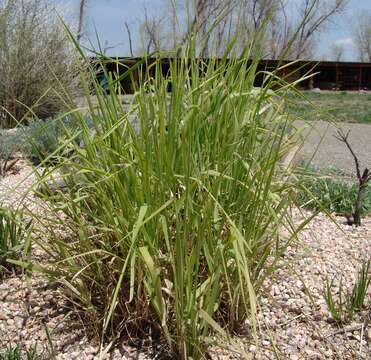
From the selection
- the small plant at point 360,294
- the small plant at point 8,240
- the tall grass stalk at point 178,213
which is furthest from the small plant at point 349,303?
the small plant at point 8,240

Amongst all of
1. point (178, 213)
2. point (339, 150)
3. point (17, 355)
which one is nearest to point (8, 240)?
point (17, 355)

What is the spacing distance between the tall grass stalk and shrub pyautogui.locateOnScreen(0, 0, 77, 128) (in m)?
6.15

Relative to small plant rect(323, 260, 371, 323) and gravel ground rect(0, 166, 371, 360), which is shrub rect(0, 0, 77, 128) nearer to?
gravel ground rect(0, 166, 371, 360)

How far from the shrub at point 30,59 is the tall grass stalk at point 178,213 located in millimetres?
6151

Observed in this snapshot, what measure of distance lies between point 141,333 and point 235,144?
750mm

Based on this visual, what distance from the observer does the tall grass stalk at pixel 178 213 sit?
61.6 inches

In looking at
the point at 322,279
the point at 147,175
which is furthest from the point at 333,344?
the point at 147,175

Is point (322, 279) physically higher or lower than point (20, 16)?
lower

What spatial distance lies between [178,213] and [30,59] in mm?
7293

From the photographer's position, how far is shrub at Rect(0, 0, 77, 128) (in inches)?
309

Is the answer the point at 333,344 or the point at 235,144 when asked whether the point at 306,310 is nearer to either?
the point at 333,344

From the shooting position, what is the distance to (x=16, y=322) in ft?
6.25

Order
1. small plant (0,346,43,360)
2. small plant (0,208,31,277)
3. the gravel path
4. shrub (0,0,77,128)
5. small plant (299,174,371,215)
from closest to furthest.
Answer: small plant (0,346,43,360) → small plant (0,208,31,277) → small plant (299,174,371,215) → the gravel path → shrub (0,0,77,128)

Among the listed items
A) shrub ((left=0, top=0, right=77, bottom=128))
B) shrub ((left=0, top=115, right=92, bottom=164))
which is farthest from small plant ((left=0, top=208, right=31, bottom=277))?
shrub ((left=0, top=0, right=77, bottom=128))
